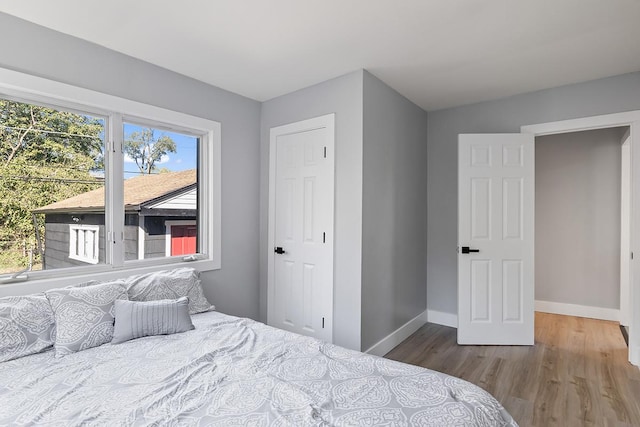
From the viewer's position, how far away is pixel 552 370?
2762 millimetres

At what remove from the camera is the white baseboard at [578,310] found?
4028 millimetres

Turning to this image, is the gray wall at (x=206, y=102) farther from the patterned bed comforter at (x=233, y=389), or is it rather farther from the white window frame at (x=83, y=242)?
the patterned bed comforter at (x=233, y=389)

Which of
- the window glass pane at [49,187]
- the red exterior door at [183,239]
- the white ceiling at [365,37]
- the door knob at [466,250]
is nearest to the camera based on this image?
the white ceiling at [365,37]

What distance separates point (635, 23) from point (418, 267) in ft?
8.75

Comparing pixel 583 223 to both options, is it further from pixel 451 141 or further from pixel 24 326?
pixel 24 326

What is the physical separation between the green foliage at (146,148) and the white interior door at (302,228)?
1028 millimetres

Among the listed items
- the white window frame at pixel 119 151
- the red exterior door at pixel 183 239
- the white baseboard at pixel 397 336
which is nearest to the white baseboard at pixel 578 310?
the white baseboard at pixel 397 336

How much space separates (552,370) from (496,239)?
3.95ft

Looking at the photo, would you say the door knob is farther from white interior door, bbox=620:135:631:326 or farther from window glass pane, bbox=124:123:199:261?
window glass pane, bbox=124:123:199:261

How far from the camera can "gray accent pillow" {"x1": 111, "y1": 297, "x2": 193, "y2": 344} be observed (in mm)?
1989

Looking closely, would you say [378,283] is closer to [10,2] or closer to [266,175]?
[266,175]

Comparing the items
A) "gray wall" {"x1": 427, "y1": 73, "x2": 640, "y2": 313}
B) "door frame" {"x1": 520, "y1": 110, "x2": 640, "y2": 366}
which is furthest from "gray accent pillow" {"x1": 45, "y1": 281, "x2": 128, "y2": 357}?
"door frame" {"x1": 520, "y1": 110, "x2": 640, "y2": 366}

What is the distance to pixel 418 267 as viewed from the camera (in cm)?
386

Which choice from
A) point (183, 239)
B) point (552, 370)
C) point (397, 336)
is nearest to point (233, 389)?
point (183, 239)
